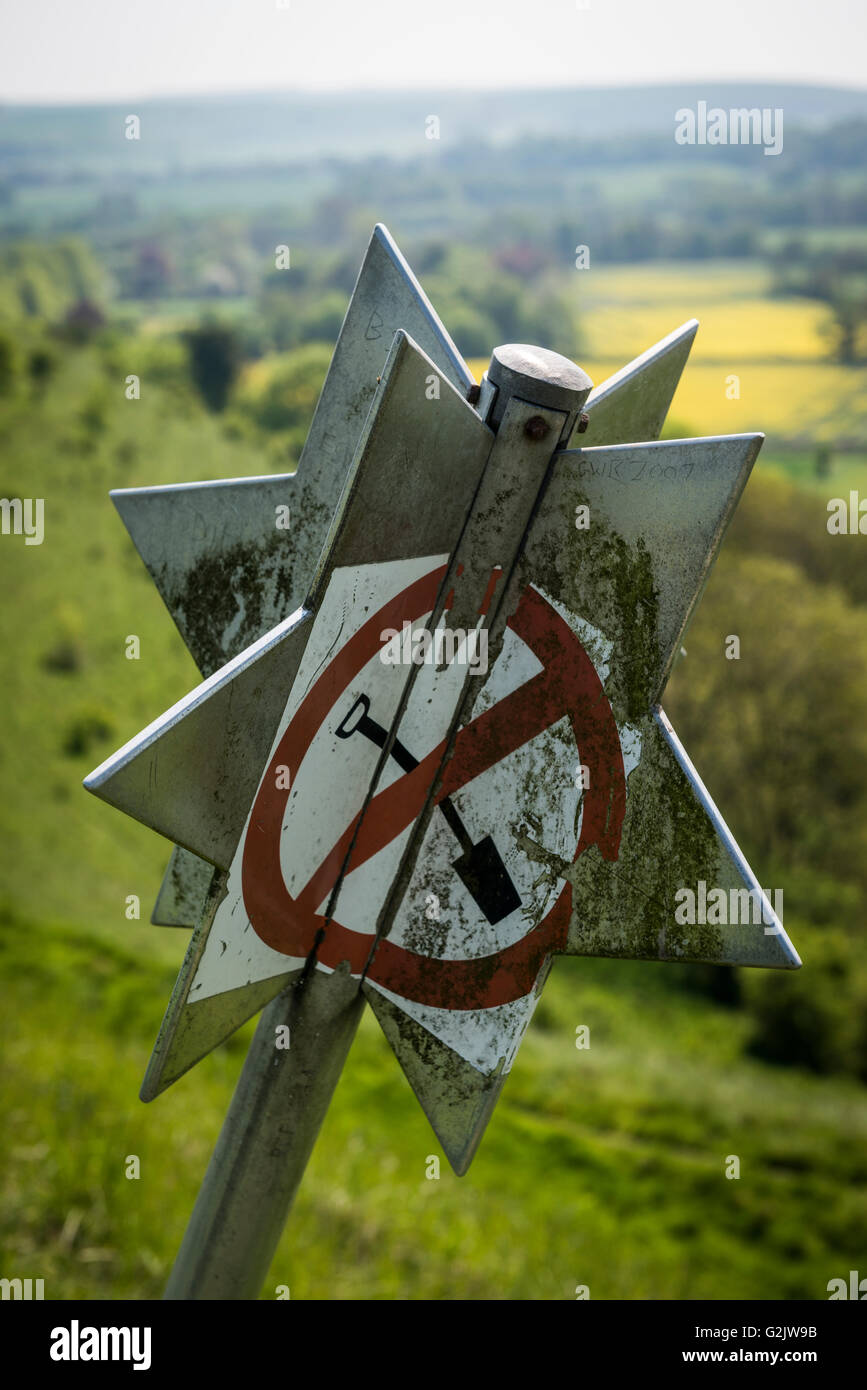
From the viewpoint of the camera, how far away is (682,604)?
234 cm

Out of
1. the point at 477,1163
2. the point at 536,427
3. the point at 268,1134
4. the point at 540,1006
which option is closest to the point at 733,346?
the point at 540,1006

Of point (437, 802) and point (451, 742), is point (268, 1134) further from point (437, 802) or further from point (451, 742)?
point (451, 742)

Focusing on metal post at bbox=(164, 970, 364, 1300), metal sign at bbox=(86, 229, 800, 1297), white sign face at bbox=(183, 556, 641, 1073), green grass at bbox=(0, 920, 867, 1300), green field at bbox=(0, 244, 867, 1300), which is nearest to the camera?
metal sign at bbox=(86, 229, 800, 1297)

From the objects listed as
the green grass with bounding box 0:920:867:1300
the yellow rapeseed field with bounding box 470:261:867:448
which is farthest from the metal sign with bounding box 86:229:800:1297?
the yellow rapeseed field with bounding box 470:261:867:448

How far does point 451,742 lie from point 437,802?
0.15 metres

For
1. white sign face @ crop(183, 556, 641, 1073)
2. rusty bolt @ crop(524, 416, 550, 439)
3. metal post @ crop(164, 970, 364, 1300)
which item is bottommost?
metal post @ crop(164, 970, 364, 1300)

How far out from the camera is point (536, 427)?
241 centimetres

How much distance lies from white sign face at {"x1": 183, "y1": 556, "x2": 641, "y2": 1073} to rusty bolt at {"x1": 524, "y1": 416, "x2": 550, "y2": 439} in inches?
13.1

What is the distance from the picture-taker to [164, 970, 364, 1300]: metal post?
8.88 feet

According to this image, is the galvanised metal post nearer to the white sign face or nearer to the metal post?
the metal post

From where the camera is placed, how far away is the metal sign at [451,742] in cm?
233

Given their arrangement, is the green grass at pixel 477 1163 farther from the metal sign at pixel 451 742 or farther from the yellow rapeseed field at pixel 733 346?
the yellow rapeseed field at pixel 733 346

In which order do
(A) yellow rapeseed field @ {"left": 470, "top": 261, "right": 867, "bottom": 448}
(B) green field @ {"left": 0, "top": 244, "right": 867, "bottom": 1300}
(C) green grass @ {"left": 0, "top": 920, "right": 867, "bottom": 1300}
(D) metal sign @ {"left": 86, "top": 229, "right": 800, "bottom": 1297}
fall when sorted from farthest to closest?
1. (A) yellow rapeseed field @ {"left": 470, "top": 261, "right": 867, "bottom": 448}
2. (B) green field @ {"left": 0, "top": 244, "right": 867, "bottom": 1300}
3. (C) green grass @ {"left": 0, "top": 920, "right": 867, "bottom": 1300}
4. (D) metal sign @ {"left": 86, "top": 229, "right": 800, "bottom": 1297}

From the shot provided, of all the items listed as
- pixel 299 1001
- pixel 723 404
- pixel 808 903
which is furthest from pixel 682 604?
pixel 723 404
